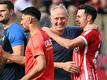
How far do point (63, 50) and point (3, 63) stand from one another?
1156 millimetres

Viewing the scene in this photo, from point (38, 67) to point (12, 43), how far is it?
3.25 ft

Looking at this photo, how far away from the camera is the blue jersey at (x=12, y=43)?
9047 millimetres

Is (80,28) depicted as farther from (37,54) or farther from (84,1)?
(84,1)

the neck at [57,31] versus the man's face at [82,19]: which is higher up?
the man's face at [82,19]

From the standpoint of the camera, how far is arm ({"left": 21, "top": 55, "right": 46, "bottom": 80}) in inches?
321

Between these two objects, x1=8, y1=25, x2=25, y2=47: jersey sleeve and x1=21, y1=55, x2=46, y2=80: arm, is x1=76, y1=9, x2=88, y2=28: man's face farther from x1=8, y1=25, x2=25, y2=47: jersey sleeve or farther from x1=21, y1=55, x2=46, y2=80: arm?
x1=21, y1=55, x2=46, y2=80: arm

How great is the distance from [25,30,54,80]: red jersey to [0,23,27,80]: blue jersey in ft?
1.78

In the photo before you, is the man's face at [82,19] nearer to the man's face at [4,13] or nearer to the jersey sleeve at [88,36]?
the jersey sleeve at [88,36]

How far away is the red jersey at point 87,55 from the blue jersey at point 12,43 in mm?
835

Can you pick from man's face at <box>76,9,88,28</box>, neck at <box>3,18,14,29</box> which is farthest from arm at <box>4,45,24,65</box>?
man's face at <box>76,9,88,28</box>

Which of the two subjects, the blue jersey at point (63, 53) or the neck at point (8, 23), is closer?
the neck at point (8, 23)

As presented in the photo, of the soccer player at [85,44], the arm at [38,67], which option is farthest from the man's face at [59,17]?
the arm at [38,67]

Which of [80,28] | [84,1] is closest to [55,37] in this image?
[80,28]

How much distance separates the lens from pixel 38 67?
8164 mm
